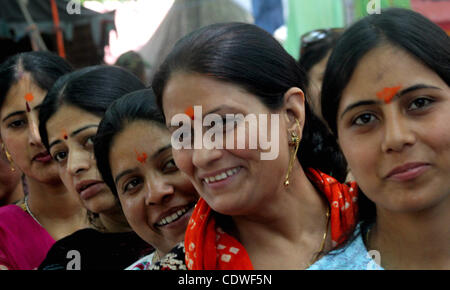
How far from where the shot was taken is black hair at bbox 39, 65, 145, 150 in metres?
2.21

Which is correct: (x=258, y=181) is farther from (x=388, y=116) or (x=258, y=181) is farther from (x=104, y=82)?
(x=104, y=82)

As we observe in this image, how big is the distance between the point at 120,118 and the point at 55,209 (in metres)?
1.03

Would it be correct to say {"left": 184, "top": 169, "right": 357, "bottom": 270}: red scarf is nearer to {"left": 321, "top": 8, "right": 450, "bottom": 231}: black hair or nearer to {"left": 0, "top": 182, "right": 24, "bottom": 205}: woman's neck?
{"left": 321, "top": 8, "right": 450, "bottom": 231}: black hair

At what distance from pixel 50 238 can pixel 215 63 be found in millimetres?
1617

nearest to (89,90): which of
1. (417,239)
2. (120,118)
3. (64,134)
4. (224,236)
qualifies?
(64,134)

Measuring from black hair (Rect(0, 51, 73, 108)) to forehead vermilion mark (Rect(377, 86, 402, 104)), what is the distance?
6.05 ft

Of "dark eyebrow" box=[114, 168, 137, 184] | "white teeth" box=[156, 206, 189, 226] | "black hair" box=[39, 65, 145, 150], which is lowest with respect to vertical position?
"white teeth" box=[156, 206, 189, 226]

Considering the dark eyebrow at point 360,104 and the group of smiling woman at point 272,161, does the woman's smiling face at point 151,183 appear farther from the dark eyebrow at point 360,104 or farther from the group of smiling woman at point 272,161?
the dark eyebrow at point 360,104

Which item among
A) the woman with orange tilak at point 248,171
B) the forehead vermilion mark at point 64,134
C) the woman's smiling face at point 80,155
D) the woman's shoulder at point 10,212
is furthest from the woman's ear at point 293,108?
the woman's shoulder at point 10,212

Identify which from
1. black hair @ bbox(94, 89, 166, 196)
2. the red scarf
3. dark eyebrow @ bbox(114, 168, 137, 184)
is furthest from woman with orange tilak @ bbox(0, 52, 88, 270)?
the red scarf

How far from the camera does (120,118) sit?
1.90m

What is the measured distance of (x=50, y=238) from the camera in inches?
103
